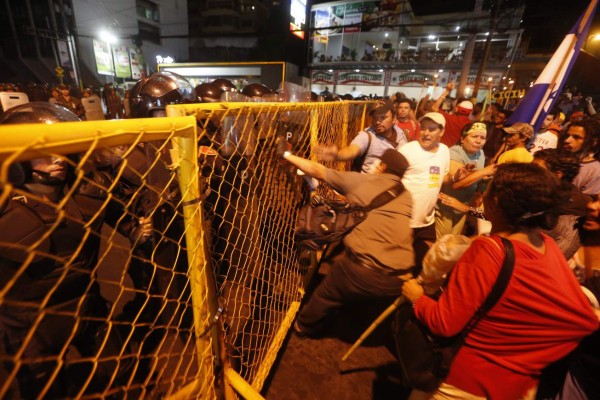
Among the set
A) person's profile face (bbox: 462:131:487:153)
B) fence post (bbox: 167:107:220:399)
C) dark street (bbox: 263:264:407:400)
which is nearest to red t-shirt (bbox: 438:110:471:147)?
person's profile face (bbox: 462:131:487:153)

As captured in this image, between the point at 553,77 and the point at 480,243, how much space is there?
14.1 feet

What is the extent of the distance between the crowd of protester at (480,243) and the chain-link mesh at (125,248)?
4.1 inches

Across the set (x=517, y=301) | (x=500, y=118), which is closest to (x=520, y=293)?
(x=517, y=301)

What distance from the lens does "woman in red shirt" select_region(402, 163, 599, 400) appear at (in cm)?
132

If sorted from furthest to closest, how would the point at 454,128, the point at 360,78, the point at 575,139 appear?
1. the point at 360,78
2. the point at 454,128
3. the point at 575,139

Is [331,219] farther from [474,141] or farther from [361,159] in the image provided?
[474,141]

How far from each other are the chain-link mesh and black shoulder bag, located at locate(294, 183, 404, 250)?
32cm

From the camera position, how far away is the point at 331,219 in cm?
244

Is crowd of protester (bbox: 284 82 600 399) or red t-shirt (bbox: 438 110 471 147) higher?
red t-shirt (bbox: 438 110 471 147)

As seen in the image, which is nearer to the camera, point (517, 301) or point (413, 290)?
point (517, 301)

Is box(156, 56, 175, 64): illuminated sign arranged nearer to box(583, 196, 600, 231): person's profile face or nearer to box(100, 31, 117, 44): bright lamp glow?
box(100, 31, 117, 44): bright lamp glow

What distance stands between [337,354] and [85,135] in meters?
2.85

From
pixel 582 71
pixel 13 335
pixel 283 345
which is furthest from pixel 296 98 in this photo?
pixel 582 71

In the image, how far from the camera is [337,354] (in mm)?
2797
